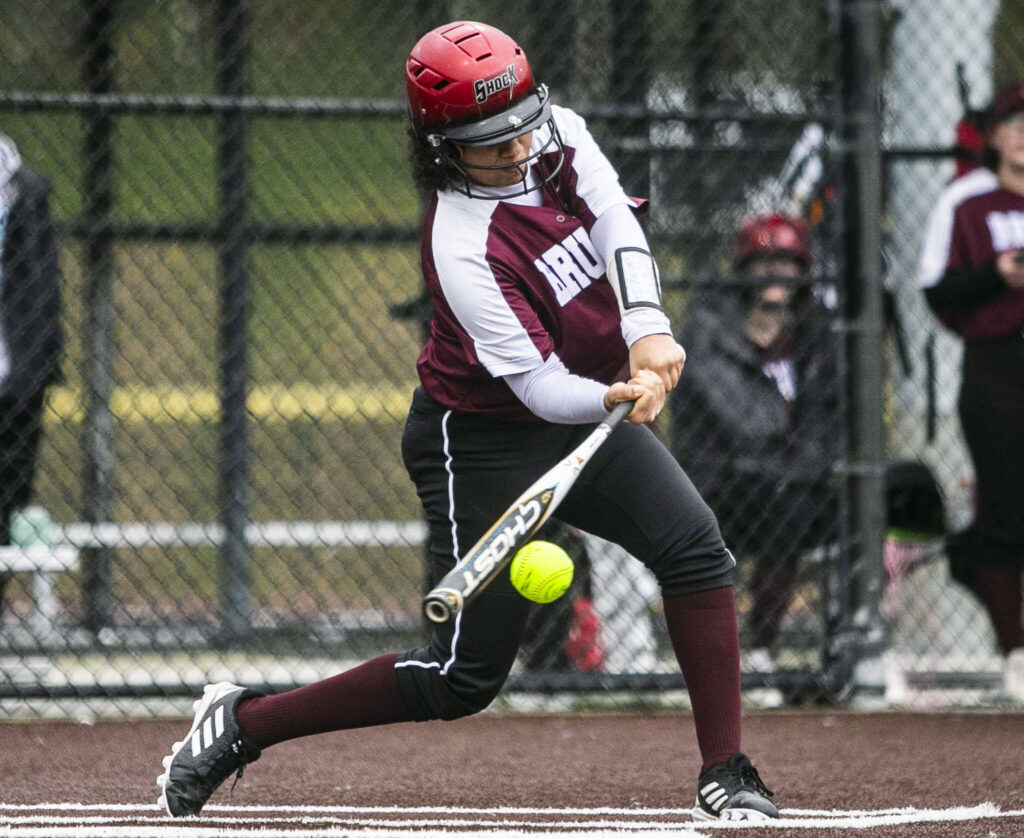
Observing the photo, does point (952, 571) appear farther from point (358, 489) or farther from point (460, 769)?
point (358, 489)

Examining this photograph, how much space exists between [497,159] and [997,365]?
8.70 feet

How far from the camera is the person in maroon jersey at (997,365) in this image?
201 inches

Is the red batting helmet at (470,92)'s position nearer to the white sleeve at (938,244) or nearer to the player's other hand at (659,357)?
the player's other hand at (659,357)

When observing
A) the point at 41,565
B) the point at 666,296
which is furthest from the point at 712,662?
the point at 41,565

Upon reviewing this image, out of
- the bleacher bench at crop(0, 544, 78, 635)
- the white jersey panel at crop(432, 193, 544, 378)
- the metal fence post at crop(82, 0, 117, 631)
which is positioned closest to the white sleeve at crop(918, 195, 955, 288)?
the white jersey panel at crop(432, 193, 544, 378)

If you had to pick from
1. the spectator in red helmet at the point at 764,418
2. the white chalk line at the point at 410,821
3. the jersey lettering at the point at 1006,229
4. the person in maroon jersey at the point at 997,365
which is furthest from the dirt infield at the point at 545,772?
the jersey lettering at the point at 1006,229

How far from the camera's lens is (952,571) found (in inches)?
209

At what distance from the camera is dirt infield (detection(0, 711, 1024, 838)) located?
3.23 metres

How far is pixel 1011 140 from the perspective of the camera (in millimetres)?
5180

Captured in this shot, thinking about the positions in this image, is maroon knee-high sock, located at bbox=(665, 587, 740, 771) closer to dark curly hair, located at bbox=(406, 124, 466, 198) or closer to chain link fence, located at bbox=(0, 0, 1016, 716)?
dark curly hair, located at bbox=(406, 124, 466, 198)

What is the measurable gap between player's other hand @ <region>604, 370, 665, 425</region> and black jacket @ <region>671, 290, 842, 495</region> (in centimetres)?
228

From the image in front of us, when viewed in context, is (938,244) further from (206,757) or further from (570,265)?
(206,757)

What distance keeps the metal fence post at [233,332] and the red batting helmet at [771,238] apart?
6.33 ft

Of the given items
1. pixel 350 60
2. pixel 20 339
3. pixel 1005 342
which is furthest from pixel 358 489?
pixel 1005 342
